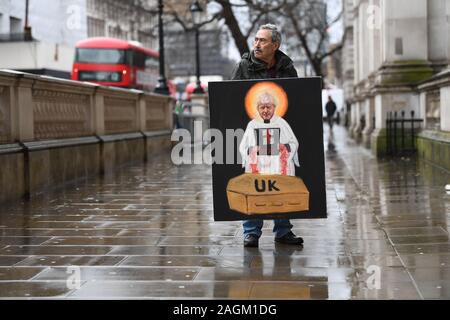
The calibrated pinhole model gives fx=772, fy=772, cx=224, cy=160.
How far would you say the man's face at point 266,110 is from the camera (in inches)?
273

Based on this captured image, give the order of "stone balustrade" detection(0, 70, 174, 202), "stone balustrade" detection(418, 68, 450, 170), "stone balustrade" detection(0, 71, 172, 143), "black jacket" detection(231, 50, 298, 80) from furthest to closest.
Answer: "stone balustrade" detection(418, 68, 450, 170) < "stone balustrade" detection(0, 71, 172, 143) < "stone balustrade" detection(0, 70, 174, 202) < "black jacket" detection(231, 50, 298, 80)

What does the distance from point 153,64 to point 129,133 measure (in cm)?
2062

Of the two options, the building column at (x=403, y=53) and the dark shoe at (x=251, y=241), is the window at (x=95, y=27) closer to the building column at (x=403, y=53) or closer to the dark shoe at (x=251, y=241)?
the building column at (x=403, y=53)

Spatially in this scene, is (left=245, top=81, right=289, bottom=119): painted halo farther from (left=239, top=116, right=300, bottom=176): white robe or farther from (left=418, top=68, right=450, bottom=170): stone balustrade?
(left=418, top=68, right=450, bottom=170): stone balustrade

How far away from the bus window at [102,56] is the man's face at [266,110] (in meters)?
28.3

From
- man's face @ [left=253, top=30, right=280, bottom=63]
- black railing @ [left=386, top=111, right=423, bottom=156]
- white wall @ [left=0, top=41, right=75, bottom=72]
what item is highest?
white wall @ [left=0, top=41, right=75, bottom=72]

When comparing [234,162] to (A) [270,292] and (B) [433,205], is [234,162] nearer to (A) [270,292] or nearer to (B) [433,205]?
(A) [270,292]

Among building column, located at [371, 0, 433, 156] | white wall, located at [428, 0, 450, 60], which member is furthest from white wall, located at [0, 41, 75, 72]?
white wall, located at [428, 0, 450, 60]

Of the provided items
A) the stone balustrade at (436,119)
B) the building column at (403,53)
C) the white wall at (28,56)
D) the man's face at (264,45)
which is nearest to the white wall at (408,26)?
the building column at (403,53)

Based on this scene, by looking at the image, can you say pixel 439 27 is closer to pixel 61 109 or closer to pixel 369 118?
pixel 369 118

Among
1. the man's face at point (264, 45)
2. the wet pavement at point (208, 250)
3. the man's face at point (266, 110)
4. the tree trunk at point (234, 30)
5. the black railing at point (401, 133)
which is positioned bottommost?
the wet pavement at point (208, 250)

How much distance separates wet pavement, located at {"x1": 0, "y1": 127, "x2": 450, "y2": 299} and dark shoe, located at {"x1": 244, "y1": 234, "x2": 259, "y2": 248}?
8 cm

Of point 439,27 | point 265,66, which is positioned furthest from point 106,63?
point 265,66

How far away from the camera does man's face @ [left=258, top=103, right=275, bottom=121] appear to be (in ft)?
22.7
